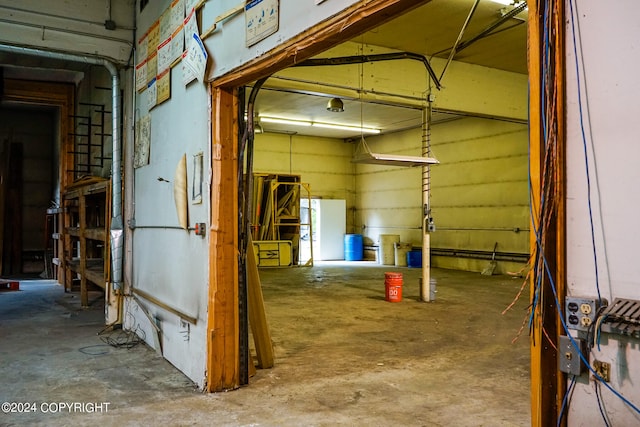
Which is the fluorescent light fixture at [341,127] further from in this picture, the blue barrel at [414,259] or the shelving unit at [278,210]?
the blue barrel at [414,259]

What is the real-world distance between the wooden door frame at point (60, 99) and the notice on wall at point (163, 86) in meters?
4.70

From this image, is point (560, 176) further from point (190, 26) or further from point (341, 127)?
point (341, 127)

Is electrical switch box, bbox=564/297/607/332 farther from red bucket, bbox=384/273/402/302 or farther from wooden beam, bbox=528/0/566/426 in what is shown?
red bucket, bbox=384/273/402/302

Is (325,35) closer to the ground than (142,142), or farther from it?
farther from it

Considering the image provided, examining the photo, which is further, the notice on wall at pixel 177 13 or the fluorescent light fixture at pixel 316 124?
the fluorescent light fixture at pixel 316 124

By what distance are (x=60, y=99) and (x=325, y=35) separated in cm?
810

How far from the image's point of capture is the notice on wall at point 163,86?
3982 mm

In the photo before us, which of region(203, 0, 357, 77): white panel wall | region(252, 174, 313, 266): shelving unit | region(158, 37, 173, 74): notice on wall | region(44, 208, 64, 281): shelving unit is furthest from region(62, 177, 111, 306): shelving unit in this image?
region(252, 174, 313, 266): shelving unit

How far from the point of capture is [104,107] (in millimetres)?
7199

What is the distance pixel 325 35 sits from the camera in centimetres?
229

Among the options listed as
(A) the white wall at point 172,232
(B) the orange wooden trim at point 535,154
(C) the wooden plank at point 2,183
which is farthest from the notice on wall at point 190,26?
(C) the wooden plank at point 2,183

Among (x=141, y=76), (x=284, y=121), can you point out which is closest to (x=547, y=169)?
(x=141, y=76)

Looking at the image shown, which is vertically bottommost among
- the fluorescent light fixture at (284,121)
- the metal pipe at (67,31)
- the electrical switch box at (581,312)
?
the electrical switch box at (581,312)

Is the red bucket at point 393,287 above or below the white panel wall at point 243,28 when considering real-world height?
below
